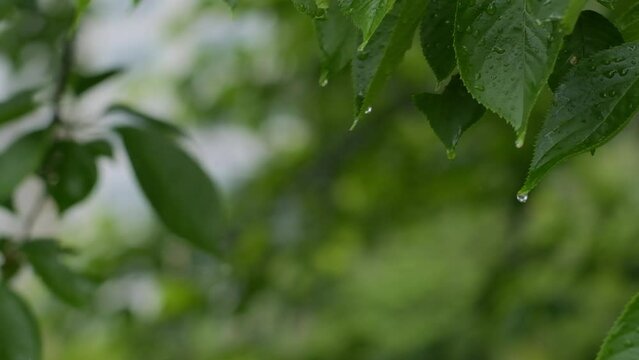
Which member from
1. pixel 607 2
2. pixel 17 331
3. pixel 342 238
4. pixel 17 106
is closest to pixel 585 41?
pixel 607 2

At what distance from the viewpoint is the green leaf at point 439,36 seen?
→ 2.91 ft

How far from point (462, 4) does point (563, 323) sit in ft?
6.70

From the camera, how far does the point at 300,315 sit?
10.8 ft

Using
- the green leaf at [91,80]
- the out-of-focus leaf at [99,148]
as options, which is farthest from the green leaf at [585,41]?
the green leaf at [91,80]

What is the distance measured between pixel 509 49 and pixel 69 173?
86 centimetres

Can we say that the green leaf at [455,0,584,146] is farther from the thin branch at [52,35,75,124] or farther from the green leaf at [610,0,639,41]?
the thin branch at [52,35,75,124]

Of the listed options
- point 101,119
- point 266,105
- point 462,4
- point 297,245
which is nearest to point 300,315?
point 297,245

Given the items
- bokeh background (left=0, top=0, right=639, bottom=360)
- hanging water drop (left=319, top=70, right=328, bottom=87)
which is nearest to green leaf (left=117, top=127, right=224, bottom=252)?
hanging water drop (left=319, top=70, right=328, bottom=87)

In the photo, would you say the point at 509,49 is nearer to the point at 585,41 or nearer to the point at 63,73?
the point at 585,41

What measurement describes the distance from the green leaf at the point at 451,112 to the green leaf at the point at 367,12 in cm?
18

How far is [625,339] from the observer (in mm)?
786

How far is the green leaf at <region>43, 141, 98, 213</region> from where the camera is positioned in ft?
4.94

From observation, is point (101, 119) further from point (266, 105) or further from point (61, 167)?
point (266, 105)

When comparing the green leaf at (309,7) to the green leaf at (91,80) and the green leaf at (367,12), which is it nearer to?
the green leaf at (367,12)
